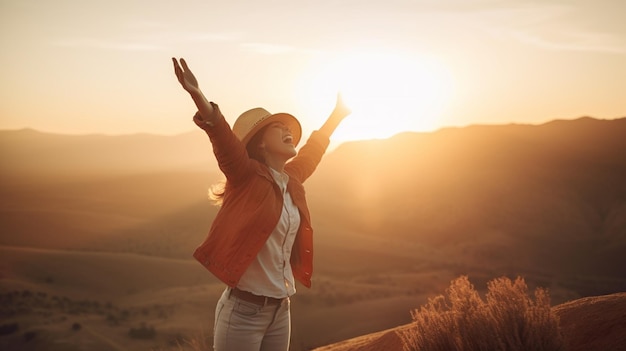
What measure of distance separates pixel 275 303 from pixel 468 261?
42.1m

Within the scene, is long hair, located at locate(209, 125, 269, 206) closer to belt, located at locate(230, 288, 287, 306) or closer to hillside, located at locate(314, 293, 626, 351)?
belt, located at locate(230, 288, 287, 306)

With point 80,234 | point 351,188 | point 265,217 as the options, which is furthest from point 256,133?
point 351,188

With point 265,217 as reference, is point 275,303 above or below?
below

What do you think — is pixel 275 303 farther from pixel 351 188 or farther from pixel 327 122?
pixel 351 188

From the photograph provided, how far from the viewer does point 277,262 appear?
3.98 m

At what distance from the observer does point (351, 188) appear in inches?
2970

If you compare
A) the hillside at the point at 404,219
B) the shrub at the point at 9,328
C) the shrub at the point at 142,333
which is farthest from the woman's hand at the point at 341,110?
the shrub at the point at 9,328

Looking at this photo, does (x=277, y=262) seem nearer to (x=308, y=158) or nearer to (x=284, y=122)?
(x=284, y=122)

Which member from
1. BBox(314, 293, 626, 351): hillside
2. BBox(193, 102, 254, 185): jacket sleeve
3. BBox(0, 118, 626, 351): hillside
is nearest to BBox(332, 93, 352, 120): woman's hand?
BBox(193, 102, 254, 185): jacket sleeve

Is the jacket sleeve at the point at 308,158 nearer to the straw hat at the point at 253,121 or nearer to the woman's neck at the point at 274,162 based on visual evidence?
the woman's neck at the point at 274,162

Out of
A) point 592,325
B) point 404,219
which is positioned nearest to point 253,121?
point 592,325

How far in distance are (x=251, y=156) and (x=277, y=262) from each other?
2.68 feet

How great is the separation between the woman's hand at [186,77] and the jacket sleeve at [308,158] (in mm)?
1278

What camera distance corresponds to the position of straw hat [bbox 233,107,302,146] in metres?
4.23
